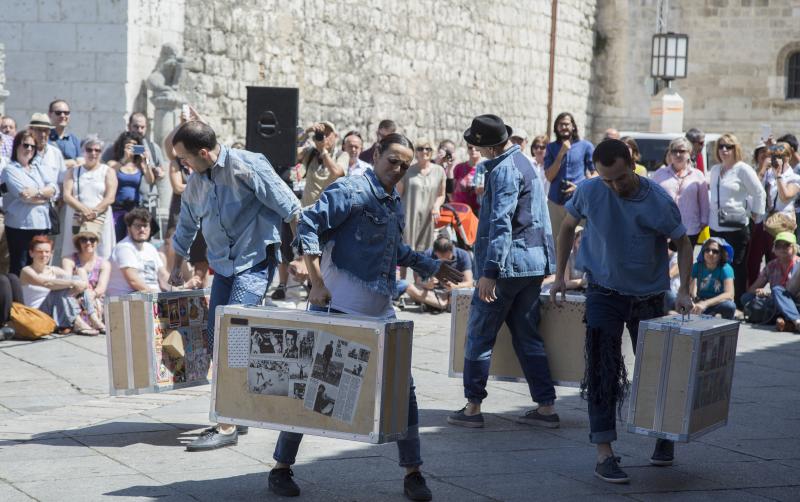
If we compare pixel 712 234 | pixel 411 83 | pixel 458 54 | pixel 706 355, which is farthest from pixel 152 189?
pixel 458 54

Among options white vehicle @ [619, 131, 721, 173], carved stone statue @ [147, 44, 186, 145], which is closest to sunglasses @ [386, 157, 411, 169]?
carved stone statue @ [147, 44, 186, 145]

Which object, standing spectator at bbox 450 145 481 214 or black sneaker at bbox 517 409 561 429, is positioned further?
standing spectator at bbox 450 145 481 214

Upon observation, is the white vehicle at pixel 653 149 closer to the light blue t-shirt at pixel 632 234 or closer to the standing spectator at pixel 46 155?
the standing spectator at pixel 46 155

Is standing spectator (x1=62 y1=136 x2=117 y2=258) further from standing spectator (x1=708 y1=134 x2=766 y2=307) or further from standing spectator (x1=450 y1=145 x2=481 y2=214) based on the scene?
standing spectator (x1=708 y1=134 x2=766 y2=307)

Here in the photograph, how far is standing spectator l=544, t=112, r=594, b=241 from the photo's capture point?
12719 mm

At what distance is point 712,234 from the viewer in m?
13.1

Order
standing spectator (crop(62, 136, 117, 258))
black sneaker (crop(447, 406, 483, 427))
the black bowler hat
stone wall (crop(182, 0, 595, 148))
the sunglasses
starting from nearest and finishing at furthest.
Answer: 1. the sunglasses
2. the black bowler hat
3. black sneaker (crop(447, 406, 483, 427))
4. standing spectator (crop(62, 136, 117, 258))
5. stone wall (crop(182, 0, 595, 148))

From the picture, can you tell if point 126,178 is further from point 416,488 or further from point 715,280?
point 416,488

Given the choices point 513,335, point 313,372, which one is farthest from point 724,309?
point 313,372

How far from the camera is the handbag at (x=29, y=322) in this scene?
10.1 m

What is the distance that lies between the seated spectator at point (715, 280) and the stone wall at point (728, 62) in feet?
71.0

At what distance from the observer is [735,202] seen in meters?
12.8

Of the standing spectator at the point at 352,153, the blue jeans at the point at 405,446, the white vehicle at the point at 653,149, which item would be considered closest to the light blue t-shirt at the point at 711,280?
the standing spectator at the point at 352,153

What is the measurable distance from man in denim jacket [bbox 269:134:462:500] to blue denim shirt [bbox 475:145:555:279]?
3.75 feet
